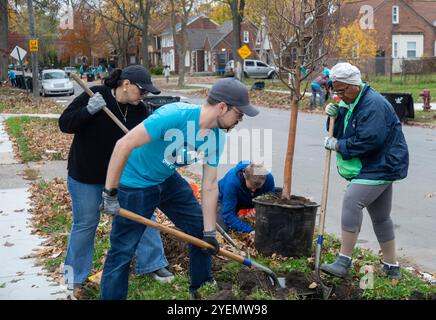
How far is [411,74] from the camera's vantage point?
33.8 m

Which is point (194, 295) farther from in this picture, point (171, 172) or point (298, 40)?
point (298, 40)

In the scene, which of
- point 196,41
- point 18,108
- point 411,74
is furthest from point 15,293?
point 196,41

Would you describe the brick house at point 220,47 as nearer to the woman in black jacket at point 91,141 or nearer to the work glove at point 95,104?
the woman in black jacket at point 91,141

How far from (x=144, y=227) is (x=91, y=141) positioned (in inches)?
34.6

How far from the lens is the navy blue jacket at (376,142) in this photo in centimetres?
465

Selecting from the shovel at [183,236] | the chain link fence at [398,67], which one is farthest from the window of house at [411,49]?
the shovel at [183,236]

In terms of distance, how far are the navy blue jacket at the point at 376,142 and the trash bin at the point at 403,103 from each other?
41.8ft

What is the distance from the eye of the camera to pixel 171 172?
418cm

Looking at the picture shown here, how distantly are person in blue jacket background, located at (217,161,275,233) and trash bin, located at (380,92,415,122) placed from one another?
38.7ft

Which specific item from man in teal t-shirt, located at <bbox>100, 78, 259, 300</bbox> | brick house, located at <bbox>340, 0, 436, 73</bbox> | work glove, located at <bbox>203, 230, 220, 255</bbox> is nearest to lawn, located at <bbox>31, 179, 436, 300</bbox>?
work glove, located at <bbox>203, 230, 220, 255</bbox>

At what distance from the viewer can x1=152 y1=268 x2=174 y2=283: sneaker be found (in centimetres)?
496

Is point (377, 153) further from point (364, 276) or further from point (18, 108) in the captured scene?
point (18, 108)

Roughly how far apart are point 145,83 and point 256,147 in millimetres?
9810

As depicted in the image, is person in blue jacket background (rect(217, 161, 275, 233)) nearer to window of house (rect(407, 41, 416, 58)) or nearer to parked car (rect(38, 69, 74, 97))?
parked car (rect(38, 69, 74, 97))
